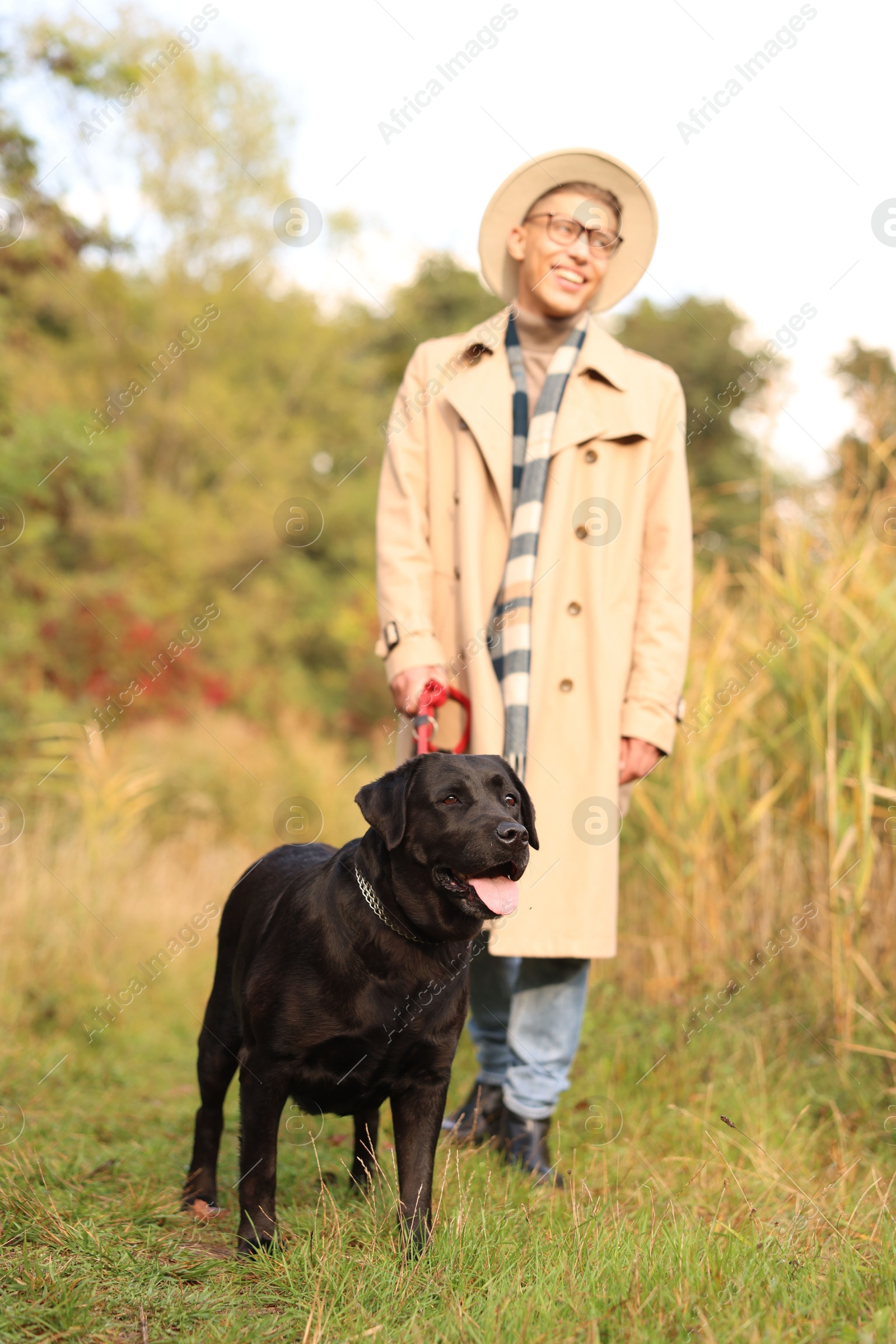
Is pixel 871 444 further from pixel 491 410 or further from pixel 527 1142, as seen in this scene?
pixel 527 1142

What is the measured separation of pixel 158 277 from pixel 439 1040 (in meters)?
16.7

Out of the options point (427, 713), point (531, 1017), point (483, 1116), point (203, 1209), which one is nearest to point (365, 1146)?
point (203, 1209)

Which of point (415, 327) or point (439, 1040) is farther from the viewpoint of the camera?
point (415, 327)

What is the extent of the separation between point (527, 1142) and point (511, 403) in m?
2.15

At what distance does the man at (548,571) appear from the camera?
3236 mm

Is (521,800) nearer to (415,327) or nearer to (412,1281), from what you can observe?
(412,1281)

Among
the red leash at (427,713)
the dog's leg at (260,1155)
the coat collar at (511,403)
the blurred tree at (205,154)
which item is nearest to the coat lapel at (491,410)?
the coat collar at (511,403)

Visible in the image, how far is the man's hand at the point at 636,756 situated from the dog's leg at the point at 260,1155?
1421 millimetres

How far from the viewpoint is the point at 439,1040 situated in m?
2.38

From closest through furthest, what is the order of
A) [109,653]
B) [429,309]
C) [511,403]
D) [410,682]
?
[410,682] → [511,403] → [109,653] → [429,309]

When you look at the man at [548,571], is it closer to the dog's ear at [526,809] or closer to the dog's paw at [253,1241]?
the dog's ear at [526,809]

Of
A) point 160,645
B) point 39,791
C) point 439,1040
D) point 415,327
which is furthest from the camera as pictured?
point 415,327

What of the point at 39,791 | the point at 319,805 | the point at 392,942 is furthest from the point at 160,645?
the point at 392,942

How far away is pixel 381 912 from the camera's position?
7.84ft
